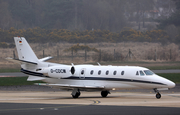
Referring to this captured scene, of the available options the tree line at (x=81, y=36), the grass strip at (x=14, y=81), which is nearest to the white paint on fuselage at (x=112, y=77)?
the grass strip at (x=14, y=81)

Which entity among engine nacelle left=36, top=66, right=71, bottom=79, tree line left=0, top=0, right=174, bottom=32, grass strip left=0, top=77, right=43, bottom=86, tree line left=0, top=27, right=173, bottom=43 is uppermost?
tree line left=0, top=0, right=174, bottom=32

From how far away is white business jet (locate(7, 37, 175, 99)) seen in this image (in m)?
25.3

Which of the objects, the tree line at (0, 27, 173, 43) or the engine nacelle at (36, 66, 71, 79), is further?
the tree line at (0, 27, 173, 43)

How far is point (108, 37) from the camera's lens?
8656 centimetres

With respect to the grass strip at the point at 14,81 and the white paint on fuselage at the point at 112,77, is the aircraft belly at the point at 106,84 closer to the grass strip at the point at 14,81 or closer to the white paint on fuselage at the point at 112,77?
the white paint on fuselage at the point at 112,77

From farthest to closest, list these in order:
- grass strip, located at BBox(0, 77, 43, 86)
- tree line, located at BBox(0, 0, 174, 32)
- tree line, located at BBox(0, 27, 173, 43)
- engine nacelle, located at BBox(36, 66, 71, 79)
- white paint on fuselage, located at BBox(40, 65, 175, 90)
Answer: tree line, located at BBox(0, 0, 174, 32) < tree line, located at BBox(0, 27, 173, 43) < grass strip, located at BBox(0, 77, 43, 86) < engine nacelle, located at BBox(36, 66, 71, 79) < white paint on fuselage, located at BBox(40, 65, 175, 90)

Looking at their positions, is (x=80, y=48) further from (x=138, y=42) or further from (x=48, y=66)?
(x=48, y=66)

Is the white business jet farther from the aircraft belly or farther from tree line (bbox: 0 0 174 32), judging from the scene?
tree line (bbox: 0 0 174 32)

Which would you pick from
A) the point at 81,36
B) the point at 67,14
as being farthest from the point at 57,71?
the point at 67,14

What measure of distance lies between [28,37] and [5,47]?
12.3 metres

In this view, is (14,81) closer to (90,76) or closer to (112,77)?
(90,76)

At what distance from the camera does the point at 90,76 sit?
2753cm

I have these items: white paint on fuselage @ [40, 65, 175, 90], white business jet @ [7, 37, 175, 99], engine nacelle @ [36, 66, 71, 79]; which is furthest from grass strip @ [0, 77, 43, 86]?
engine nacelle @ [36, 66, 71, 79]

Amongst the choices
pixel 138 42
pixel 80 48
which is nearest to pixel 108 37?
pixel 138 42
